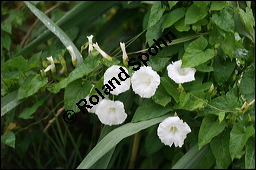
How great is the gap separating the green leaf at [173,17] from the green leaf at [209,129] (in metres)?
0.30

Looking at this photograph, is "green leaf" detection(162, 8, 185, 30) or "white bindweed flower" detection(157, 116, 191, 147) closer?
"white bindweed flower" detection(157, 116, 191, 147)

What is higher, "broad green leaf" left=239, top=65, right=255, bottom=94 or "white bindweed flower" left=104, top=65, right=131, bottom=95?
"white bindweed flower" left=104, top=65, right=131, bottom=95

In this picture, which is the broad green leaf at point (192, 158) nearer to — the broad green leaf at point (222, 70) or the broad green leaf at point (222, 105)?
the broad green leaf at point (222, 105)

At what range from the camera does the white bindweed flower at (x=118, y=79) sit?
4.22ft

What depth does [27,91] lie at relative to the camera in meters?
1.45

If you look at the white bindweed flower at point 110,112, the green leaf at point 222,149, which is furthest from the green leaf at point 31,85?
the green leaf at point 222,149

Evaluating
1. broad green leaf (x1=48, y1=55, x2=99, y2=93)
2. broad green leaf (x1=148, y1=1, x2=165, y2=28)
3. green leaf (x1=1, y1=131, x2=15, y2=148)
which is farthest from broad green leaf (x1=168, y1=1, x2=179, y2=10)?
green leaf (x1=1, y1=131, x2=15, y2=148)

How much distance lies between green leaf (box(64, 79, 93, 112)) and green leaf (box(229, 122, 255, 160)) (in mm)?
427

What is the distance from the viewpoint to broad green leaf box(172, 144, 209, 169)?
1.28 m

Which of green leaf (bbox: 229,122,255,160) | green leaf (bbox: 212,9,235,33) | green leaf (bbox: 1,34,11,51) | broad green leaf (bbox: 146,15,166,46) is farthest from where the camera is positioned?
green leaf (bbox: 1,34,11,51)

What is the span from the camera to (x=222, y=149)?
1281 millimetres

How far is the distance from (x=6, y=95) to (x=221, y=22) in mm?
729

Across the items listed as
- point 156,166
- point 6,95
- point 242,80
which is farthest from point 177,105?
point 156,166

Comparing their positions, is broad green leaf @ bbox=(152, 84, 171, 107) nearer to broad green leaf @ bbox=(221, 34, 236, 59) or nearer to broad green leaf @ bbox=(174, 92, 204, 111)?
broad green leaf @ bbox=(174, 92, 204, 111)
